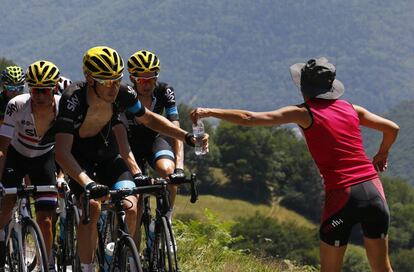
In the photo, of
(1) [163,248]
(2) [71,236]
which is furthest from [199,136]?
(2) [71,236]

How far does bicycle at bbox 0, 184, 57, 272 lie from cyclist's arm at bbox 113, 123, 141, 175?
2.58 feet

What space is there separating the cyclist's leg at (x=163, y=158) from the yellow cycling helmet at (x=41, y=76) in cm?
176

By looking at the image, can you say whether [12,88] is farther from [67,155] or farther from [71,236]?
[67,155]

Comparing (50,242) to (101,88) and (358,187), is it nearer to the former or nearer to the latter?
(101,88)

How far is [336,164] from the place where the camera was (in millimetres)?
7023

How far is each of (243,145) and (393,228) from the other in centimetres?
3273

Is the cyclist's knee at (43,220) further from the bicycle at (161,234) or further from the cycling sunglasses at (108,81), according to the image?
the cycling sunglasses at (108,81)

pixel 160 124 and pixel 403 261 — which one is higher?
pixel 160 124

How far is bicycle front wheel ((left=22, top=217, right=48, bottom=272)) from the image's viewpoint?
7488 millimetres

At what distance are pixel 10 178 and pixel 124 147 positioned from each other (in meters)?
1.41

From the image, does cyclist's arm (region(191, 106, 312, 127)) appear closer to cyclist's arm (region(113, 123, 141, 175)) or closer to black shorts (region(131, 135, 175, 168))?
cyclist's arm (region(113, 123, 141, 175))

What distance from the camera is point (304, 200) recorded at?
152m

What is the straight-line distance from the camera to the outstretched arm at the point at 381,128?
741 cm

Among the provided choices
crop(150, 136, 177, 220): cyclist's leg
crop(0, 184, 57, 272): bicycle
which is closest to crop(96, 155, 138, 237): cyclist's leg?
crop(0, 184, 57, 272): bicycle
